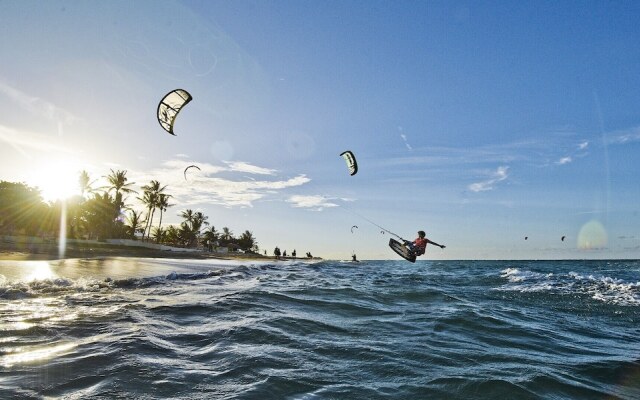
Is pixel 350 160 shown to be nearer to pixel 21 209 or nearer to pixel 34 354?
pixel 34 354

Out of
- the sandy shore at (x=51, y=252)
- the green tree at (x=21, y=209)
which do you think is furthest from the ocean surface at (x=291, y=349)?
the green tree at (x=21, y=209)

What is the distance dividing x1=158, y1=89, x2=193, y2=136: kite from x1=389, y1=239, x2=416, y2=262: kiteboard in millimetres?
11568

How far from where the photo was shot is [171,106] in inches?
582

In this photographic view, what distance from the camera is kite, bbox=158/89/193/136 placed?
47.0ft

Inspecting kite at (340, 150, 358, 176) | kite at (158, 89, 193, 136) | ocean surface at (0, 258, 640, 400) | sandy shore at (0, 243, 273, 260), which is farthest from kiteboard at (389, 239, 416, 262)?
sandy shore at (0, 243, 273, 260)

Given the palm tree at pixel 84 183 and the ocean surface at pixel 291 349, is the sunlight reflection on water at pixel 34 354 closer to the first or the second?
the ocean surface at pixel 291 349

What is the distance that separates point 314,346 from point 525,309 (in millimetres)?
8733

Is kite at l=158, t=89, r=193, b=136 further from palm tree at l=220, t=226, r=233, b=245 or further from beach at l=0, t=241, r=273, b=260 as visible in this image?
palm tree at l=220, t=226, r=233, b=245

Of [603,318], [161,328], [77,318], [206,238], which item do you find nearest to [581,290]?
[603,318]

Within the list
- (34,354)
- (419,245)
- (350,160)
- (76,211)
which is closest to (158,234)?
(76,211)

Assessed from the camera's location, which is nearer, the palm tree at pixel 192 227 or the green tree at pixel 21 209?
the green tree at pixel 21 209

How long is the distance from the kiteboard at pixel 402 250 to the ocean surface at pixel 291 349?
7114mm

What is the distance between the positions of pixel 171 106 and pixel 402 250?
12.5m

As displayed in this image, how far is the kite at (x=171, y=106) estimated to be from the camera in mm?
14312
